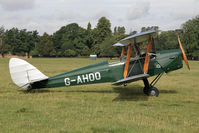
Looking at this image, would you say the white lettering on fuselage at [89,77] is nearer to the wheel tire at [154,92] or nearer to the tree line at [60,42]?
the wheel tire at [154,92]

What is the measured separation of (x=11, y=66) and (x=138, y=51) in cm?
520

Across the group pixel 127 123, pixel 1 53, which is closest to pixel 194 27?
pixel 127 123

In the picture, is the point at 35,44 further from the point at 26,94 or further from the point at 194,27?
the point at 26,94

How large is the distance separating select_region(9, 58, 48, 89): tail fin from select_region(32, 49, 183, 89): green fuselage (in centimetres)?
32

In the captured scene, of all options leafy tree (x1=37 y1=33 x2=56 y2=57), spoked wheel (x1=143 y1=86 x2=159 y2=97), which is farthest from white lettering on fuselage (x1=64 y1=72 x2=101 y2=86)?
leafy tree (x1=37 y1=33 x2=56 y2=57)

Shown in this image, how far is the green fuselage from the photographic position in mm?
9039

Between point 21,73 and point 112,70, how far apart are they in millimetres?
3695

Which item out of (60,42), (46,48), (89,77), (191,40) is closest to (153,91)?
(89,77)

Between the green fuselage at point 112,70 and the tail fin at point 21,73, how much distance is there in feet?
A: 1.07

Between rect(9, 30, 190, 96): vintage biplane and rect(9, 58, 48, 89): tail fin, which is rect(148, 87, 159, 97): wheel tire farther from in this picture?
rect(9, 58, 48, 89): tail fin

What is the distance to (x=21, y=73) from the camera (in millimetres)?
8969

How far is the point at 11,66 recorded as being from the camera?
891 cm

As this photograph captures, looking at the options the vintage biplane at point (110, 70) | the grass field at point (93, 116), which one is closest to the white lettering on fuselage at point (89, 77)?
the vintage biplane at point (110, 70)

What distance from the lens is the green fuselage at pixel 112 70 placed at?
904 centimetres
